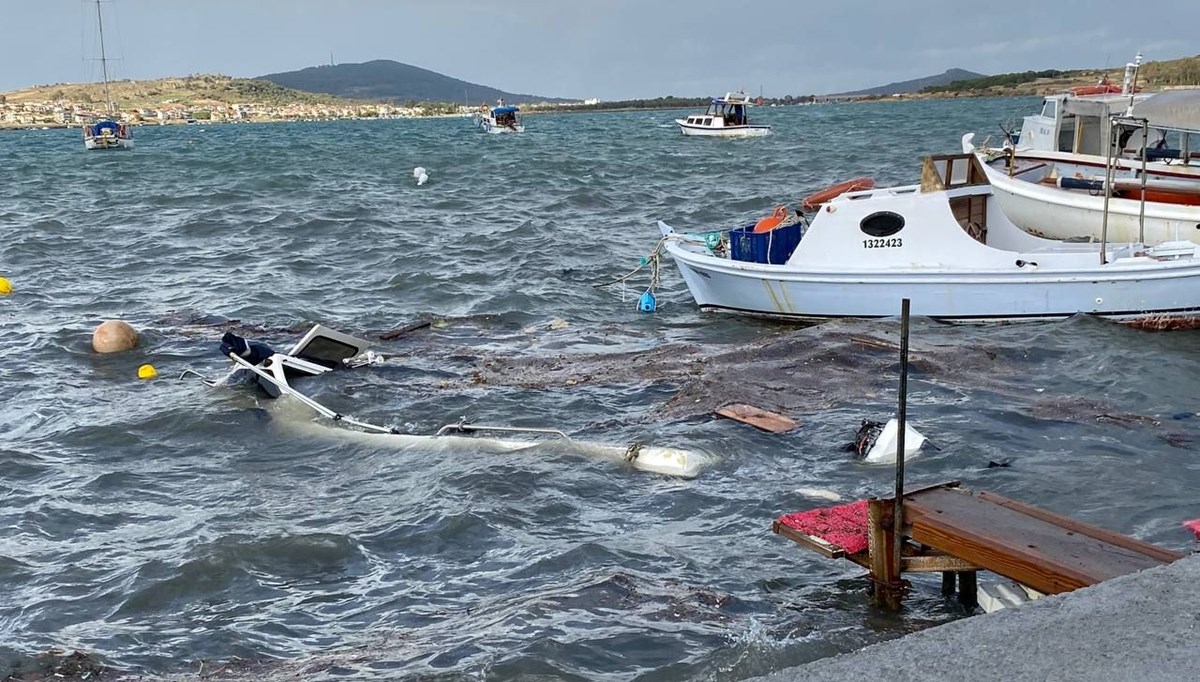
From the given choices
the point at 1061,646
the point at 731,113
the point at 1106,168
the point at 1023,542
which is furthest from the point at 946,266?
the point at 731,113

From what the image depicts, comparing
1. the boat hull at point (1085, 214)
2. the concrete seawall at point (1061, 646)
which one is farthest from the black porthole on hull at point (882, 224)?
the concrete seawall at point (1061, 646)

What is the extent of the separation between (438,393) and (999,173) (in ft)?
40.7

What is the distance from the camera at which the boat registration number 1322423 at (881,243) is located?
14406 mm

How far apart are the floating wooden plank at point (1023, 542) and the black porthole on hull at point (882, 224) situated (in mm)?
8310

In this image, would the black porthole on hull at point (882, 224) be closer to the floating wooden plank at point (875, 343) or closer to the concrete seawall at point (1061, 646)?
the floating wooden plank at point (875, 343)

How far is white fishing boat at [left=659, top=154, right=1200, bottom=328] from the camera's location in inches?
543

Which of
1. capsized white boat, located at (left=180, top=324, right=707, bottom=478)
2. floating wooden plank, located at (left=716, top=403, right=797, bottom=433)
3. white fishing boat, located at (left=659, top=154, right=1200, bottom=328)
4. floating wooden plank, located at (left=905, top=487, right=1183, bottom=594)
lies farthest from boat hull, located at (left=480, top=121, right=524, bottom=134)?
floating wooden plank, located at (left=905, top=487, right=1183, bottom=594)

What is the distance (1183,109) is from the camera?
51.7ft

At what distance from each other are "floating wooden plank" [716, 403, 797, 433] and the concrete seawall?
6.49m

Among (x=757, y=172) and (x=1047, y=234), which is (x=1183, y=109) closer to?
(x=1047, y=234)

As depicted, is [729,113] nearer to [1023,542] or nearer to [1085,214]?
[1085,214]

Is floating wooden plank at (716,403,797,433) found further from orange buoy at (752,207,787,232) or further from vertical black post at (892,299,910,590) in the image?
orange buoy at (752,207,787,232)

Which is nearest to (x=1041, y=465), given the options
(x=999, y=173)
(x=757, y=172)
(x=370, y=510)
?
(x=370, y=510)

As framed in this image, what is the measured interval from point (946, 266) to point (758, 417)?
4694 millimetres
